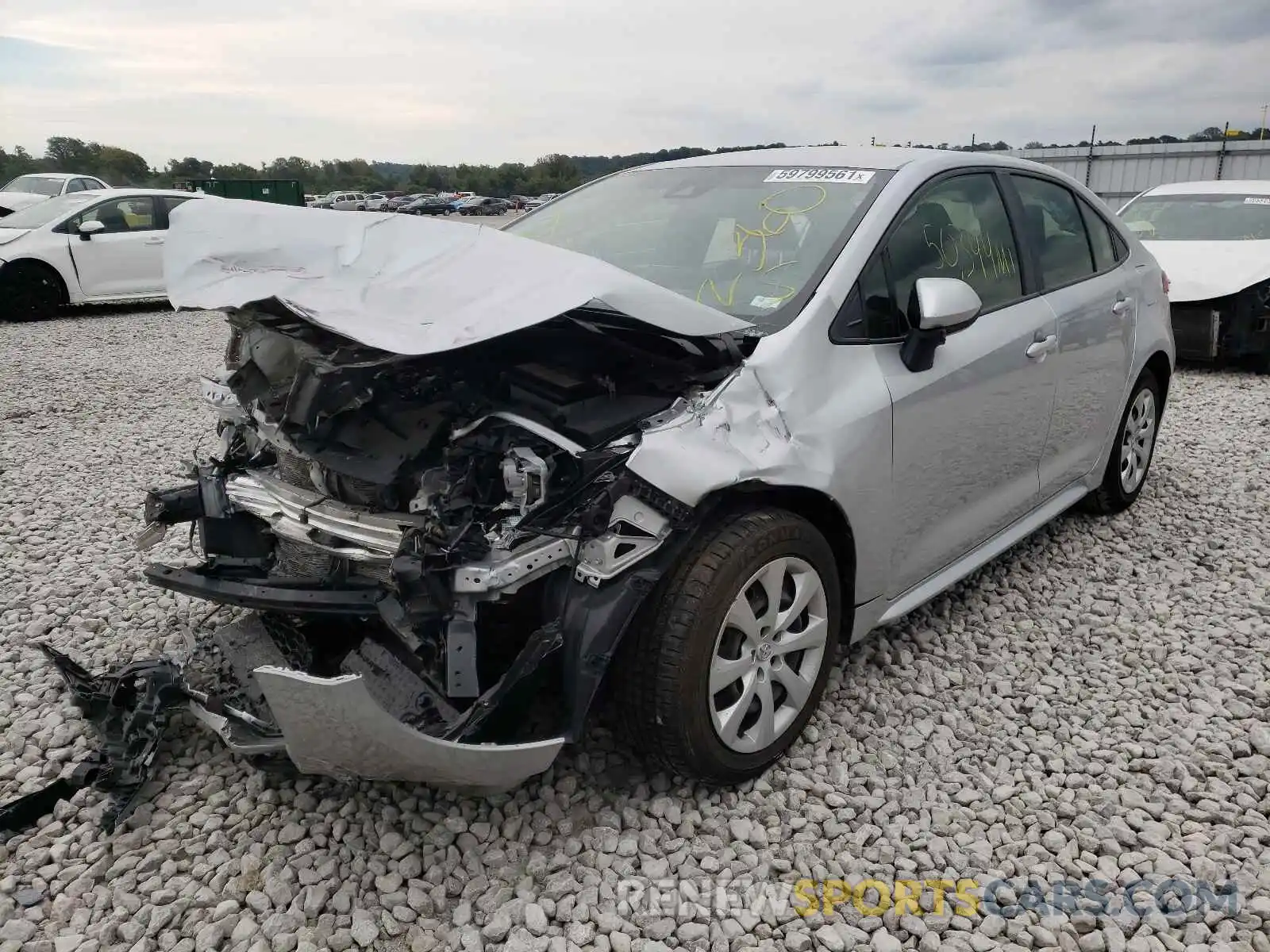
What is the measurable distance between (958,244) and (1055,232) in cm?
86

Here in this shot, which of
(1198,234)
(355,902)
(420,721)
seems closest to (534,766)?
(420,721)

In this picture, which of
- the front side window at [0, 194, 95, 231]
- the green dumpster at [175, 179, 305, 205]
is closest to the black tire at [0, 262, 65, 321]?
the front side window at [0, 194, 95, 231]

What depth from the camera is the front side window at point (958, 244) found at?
9.48 ft

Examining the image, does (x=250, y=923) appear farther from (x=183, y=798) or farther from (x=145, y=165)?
(x=145, y=165)

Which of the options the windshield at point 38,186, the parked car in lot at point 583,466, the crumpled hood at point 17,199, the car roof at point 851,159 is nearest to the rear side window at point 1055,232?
the car roof at point 851,159

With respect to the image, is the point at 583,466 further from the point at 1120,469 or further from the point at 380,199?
the point at 380,199

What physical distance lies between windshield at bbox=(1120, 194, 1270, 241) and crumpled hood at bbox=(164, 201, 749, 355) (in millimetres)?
7443

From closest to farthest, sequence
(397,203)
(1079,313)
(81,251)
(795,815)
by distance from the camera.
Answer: (795,815) < (1079,313) < (81,251) < (397,203)

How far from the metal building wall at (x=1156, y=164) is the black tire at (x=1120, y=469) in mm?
13567

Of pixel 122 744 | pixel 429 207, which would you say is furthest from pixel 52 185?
pixel 429 207

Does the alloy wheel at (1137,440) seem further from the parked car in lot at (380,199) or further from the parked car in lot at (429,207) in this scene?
the parked car in lot at (380,199)

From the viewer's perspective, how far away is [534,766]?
7.04 feet

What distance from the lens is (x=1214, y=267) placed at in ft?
25.3

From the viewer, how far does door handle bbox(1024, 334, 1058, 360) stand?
329cm
